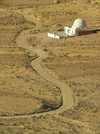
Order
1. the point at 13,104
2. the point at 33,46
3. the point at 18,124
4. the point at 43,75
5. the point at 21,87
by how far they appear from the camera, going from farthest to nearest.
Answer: the point at 33,46 < the point at 43,75 < the point at 21,87 < the point at 13,104 < the point at 18,124

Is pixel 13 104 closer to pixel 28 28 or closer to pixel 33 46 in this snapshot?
pixel 33 46

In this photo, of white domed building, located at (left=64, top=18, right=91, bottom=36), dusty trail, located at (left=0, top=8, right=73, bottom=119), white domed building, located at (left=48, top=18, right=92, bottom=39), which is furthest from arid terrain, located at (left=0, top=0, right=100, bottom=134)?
white domed building, located at (left=64, top=18, right=91, bottom=36)

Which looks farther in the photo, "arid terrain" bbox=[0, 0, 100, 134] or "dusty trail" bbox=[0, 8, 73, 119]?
"dusty trail" bbox=[0, 8, 73, 119]

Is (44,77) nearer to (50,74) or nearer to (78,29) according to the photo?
(50,74)

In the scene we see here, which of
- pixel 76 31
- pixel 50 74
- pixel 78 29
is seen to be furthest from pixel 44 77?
pixel 78 29

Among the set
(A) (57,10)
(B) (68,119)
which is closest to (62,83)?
(B) (68,119)

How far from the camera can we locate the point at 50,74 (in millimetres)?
45250

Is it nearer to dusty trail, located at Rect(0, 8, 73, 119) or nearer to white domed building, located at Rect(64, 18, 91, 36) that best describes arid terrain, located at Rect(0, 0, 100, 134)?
dusty trail, located at Rect(0, 8, 73, 119)

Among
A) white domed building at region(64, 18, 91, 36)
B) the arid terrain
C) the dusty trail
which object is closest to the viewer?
the arid terrain

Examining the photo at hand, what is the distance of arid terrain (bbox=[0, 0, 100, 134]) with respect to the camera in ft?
102

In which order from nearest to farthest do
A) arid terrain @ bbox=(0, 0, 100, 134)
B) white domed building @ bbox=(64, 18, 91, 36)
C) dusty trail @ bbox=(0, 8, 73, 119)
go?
1. arid terrain @ bbox=(0, 0, 100, 134)
2. dusty trail @ bbox=(0, 8, 73, 119)
3. white domed building @ bbox=(64, 18, 91, 36)

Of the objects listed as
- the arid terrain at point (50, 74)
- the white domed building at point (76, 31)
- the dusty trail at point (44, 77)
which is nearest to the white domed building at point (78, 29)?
the white domed building at point (76, 31)

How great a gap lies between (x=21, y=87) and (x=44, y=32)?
27.5 meters

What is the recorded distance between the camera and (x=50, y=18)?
7831cm
